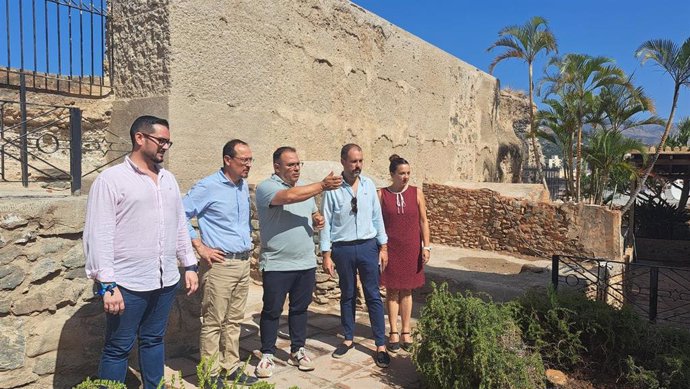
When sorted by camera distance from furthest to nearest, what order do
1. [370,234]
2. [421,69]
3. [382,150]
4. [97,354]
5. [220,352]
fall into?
[421,69] → [382,150] → [370,234] → [220,352] → [97,354]

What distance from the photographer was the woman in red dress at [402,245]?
3.83 m

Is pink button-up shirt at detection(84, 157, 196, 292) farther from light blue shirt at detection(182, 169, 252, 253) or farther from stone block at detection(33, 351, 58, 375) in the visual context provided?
stone block at detection(33, 351, 58, 375)

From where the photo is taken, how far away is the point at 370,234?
3.67m

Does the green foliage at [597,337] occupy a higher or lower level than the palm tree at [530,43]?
lower

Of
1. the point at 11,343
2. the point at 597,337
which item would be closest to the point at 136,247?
the point at 11,343

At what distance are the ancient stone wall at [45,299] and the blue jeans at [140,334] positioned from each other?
1.93 feet

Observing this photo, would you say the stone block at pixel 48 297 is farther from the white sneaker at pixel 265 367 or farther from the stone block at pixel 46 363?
the white sneaker at pixel 265 367

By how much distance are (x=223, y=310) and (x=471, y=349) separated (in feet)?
4.85

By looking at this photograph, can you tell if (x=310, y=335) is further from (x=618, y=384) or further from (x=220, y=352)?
(x=618, y=384)

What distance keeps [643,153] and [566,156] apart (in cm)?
225

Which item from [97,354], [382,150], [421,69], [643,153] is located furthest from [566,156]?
[97,354]

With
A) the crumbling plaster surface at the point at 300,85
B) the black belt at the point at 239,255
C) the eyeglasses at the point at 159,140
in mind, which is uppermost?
the crumbling plaster surface at the point at 300,85

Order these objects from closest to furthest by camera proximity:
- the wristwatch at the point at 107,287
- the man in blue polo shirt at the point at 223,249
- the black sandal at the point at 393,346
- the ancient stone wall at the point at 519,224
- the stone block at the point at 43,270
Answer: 1. the wristwatch at the point at 107,287
2. the stone block at the point at 43,270
3. the man in blue polo shirt at the point at 223,249
4. the black sandal at the point at 393,346
5. the ancient stone wall at the point at 519,224

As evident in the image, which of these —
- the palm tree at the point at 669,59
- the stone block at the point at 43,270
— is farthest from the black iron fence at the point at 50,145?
the palm tree at the point at 669,59
